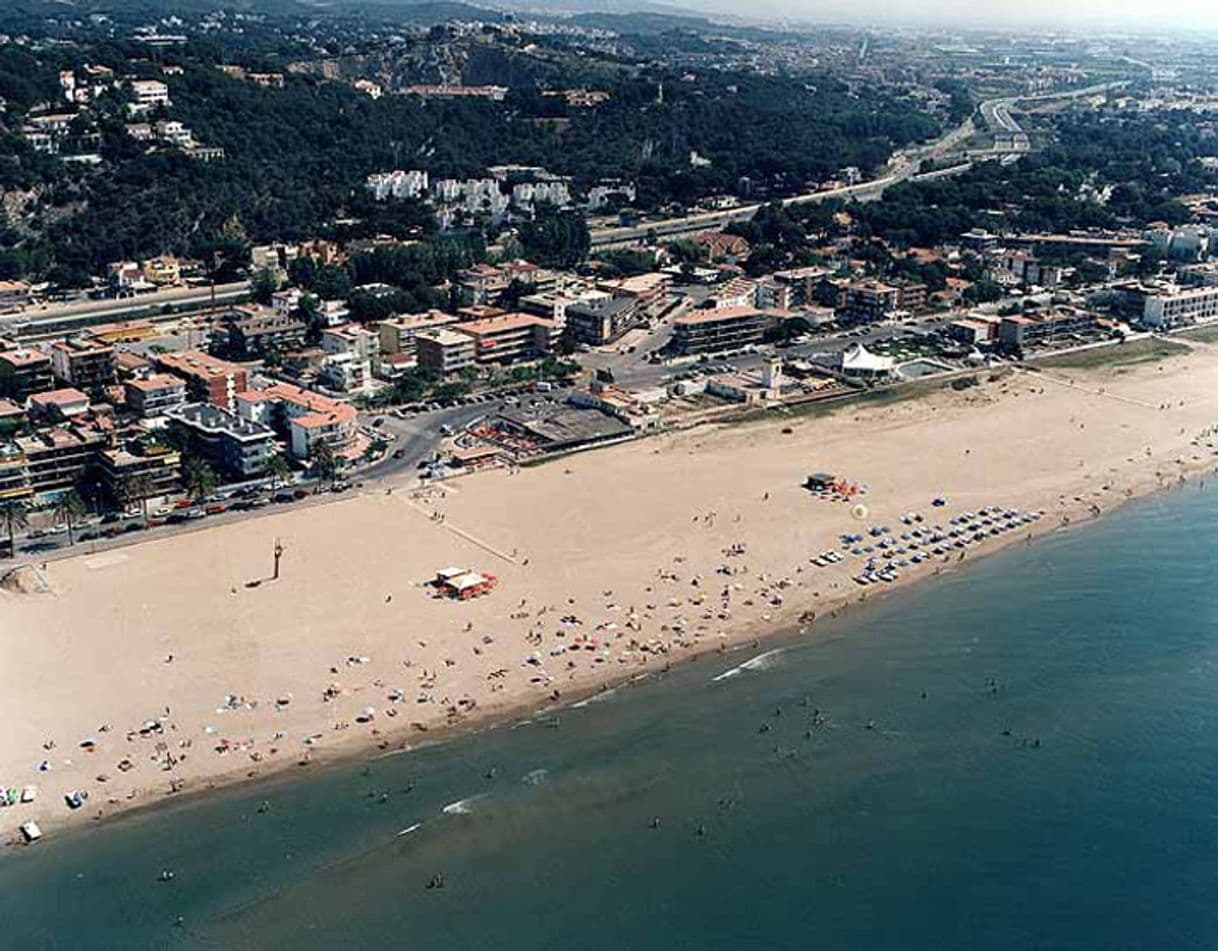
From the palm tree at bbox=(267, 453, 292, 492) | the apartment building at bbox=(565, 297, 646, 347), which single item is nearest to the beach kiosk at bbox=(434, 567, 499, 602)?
the palm tree at bbox=(267, 453, 292, 492)

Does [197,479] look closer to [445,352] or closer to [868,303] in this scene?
[445,352]

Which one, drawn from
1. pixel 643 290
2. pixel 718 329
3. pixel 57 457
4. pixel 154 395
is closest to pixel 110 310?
pixel 154 395

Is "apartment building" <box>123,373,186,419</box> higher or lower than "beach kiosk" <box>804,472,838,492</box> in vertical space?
higher

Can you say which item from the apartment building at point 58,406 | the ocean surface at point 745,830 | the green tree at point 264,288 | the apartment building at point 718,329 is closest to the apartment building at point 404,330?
the green tree at point 264,288

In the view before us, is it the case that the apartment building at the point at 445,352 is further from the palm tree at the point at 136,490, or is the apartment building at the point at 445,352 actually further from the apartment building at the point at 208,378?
the palm tree at the point at 136,490

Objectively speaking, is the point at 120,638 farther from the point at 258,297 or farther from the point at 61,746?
the point at 258,297

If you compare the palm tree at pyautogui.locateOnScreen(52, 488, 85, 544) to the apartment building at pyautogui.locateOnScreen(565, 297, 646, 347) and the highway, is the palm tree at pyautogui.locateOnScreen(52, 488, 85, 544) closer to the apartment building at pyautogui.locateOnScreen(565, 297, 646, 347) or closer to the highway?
the apartment building at pyautogui.locateOnScreen(565, 297, 646, 347)
